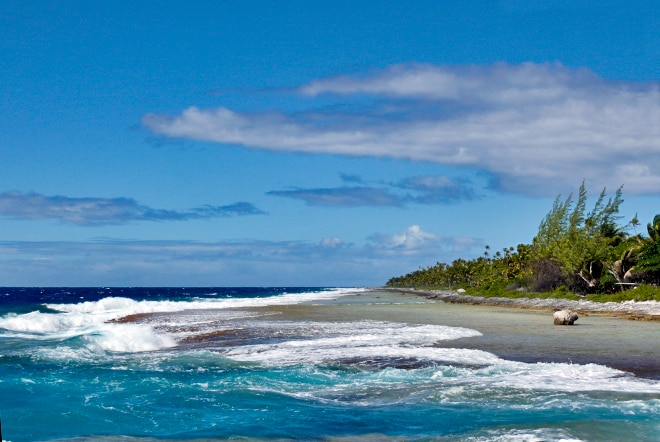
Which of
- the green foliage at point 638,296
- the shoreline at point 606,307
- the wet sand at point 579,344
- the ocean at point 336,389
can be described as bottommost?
the ocean at point 336,389

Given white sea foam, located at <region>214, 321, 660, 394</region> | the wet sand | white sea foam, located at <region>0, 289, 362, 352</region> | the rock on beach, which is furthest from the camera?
the rock on beach

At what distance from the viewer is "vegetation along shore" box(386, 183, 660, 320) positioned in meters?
54.9

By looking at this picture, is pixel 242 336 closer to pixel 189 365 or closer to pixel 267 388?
pixel 189 365

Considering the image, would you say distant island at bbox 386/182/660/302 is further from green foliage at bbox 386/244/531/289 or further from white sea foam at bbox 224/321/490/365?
white sea foam at bbox 224/321/490/365

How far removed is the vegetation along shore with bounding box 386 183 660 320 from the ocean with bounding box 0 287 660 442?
23601 mm

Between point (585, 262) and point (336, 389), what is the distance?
5967cm

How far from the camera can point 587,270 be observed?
70625 mm

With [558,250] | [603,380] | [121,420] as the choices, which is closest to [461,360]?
[603,380]

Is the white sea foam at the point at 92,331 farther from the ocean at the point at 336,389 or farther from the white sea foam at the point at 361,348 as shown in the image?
the white sea foam at the point at 361,348

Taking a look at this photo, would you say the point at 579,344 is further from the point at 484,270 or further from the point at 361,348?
the point at 484,270

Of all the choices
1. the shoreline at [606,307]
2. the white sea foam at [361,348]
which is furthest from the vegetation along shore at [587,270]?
the white sea foam at [361,348]

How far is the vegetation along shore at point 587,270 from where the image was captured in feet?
180

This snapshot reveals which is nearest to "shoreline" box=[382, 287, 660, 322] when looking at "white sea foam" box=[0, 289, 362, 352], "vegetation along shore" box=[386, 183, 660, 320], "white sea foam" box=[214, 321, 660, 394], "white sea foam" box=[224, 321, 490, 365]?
"vegetation along shore" box=[386, 183, 660, 320]

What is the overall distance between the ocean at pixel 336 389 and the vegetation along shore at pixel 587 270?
77.4ft
